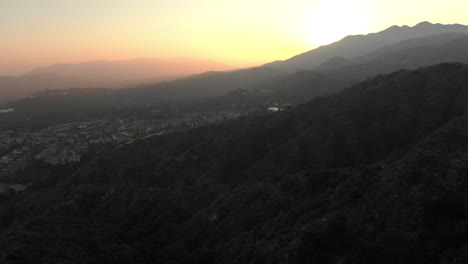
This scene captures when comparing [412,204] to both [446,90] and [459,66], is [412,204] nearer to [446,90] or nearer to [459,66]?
[446,90]

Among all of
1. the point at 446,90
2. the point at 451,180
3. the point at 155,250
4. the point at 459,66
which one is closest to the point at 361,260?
the point at 451,180

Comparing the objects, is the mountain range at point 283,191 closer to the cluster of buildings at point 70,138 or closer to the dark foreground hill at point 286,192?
the dark foreground hill at point 286,192

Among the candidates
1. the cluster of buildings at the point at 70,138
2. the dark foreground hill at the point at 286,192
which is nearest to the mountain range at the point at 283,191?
the dark foreground hill at the point at 286,192

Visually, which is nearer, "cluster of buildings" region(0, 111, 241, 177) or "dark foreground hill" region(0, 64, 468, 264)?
"dark foreground hill" region(0, 64, 468, 264)

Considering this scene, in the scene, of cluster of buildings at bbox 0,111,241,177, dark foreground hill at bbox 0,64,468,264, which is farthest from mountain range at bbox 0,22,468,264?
cluster of buildings at bbox 0,111,241,177

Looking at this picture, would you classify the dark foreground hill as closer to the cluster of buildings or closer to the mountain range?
the mountain range

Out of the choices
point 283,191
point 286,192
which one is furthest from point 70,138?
point 286,192

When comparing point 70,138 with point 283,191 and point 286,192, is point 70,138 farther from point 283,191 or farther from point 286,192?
point 286,192

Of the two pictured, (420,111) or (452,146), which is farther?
(420,111)
